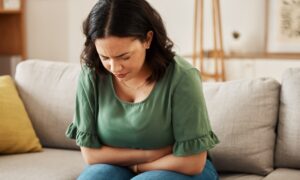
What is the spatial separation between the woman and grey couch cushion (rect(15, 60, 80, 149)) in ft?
1.79

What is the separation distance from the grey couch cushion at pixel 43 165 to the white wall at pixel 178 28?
1.21 metres

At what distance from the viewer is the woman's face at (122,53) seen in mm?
1301

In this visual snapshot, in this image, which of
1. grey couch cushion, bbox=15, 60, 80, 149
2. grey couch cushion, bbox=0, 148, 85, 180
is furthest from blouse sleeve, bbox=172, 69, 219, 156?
grey couch cushion, bbox=15, 60, 80, 149

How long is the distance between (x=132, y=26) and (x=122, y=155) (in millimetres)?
421

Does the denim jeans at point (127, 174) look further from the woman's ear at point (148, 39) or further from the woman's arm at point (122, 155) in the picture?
the woman's ear at point (148, 39)

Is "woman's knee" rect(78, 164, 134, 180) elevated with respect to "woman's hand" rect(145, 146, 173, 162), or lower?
lower

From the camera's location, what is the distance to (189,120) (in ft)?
4.53

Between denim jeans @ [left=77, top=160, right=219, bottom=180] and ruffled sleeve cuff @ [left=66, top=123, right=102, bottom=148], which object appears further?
ruffled sleeve cuff @ [left=66, top=123, right=102, bottom=148]

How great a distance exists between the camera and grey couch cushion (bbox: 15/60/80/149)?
6.85 feet

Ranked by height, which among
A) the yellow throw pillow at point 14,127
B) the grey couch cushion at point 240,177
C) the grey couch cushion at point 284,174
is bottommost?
the grey couch cushion at point 240,177

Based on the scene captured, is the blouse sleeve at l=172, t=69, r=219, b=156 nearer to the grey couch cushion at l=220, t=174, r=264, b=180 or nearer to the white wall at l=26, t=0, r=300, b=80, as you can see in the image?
the grey couch cushion at l=220, t=174, r=264, b=180

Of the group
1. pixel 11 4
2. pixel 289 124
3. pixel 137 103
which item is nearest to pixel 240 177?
pixel 289 124

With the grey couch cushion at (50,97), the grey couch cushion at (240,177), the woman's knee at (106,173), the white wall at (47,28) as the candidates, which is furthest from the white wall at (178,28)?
the woman's knee at (106,173)

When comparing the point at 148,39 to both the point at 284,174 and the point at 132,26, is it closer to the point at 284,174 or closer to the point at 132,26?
the point at 132,26
